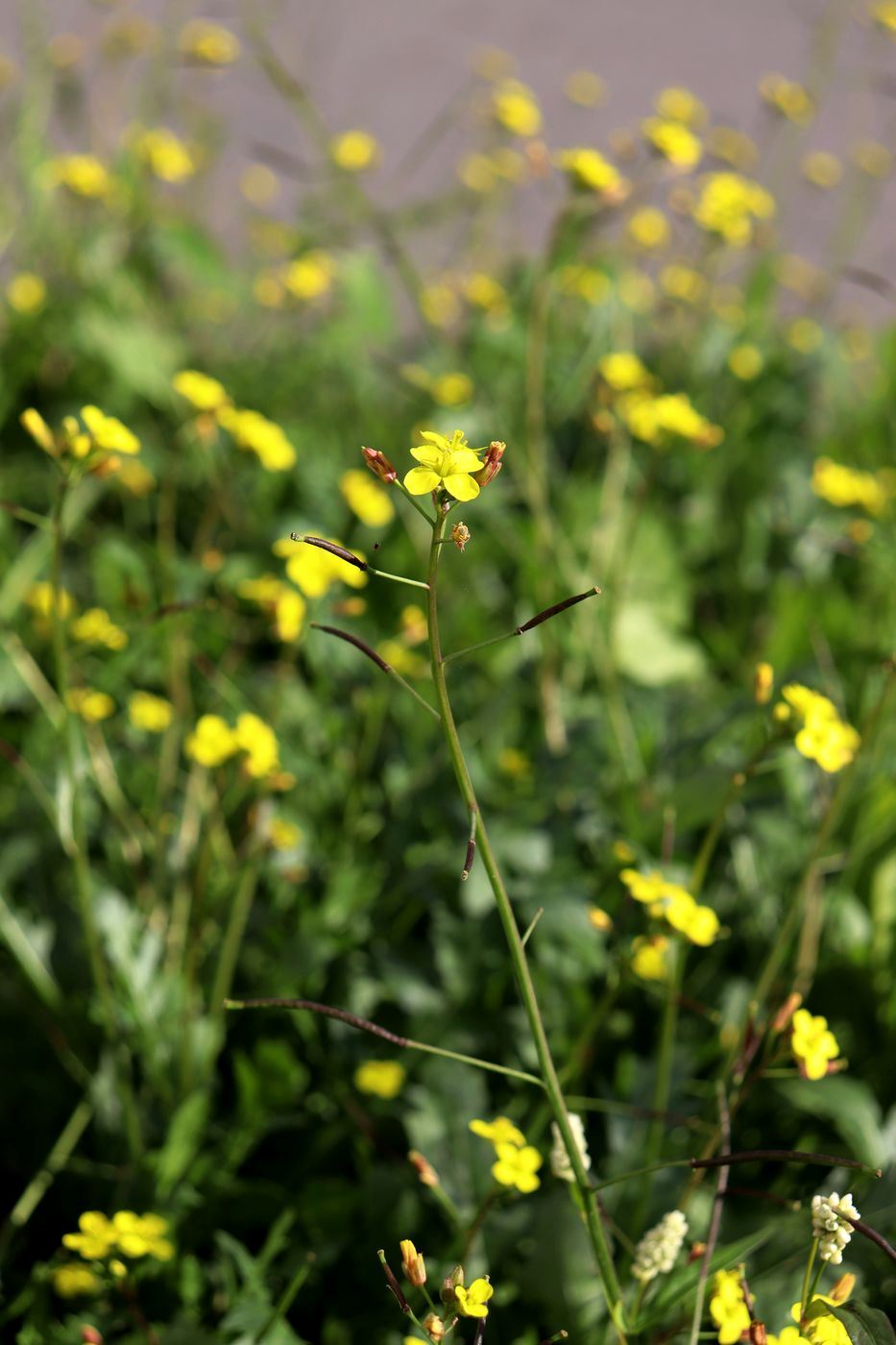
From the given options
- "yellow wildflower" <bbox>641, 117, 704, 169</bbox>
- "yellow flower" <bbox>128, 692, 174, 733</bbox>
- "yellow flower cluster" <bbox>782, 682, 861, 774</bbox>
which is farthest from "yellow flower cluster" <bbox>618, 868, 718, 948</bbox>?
"yellow wildflower" <bbox>641, 117, 704, 169</bbox>

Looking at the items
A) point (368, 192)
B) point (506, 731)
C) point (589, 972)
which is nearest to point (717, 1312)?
point (589, 972)

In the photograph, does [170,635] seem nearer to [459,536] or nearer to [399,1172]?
[399,1172]

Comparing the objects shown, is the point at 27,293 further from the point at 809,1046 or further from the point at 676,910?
the point at 809,1046

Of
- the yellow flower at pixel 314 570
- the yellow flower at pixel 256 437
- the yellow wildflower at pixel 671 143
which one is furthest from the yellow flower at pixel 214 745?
the yellow wildflower at pixel 671 143

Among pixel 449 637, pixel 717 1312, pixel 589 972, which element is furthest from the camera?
pixel 449 637

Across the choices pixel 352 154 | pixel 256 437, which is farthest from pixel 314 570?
pixel 352 154

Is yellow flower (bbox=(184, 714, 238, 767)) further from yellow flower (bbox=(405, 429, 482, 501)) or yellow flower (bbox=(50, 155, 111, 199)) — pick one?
yellow flower (bbox=(50, 155, 111, 199))
